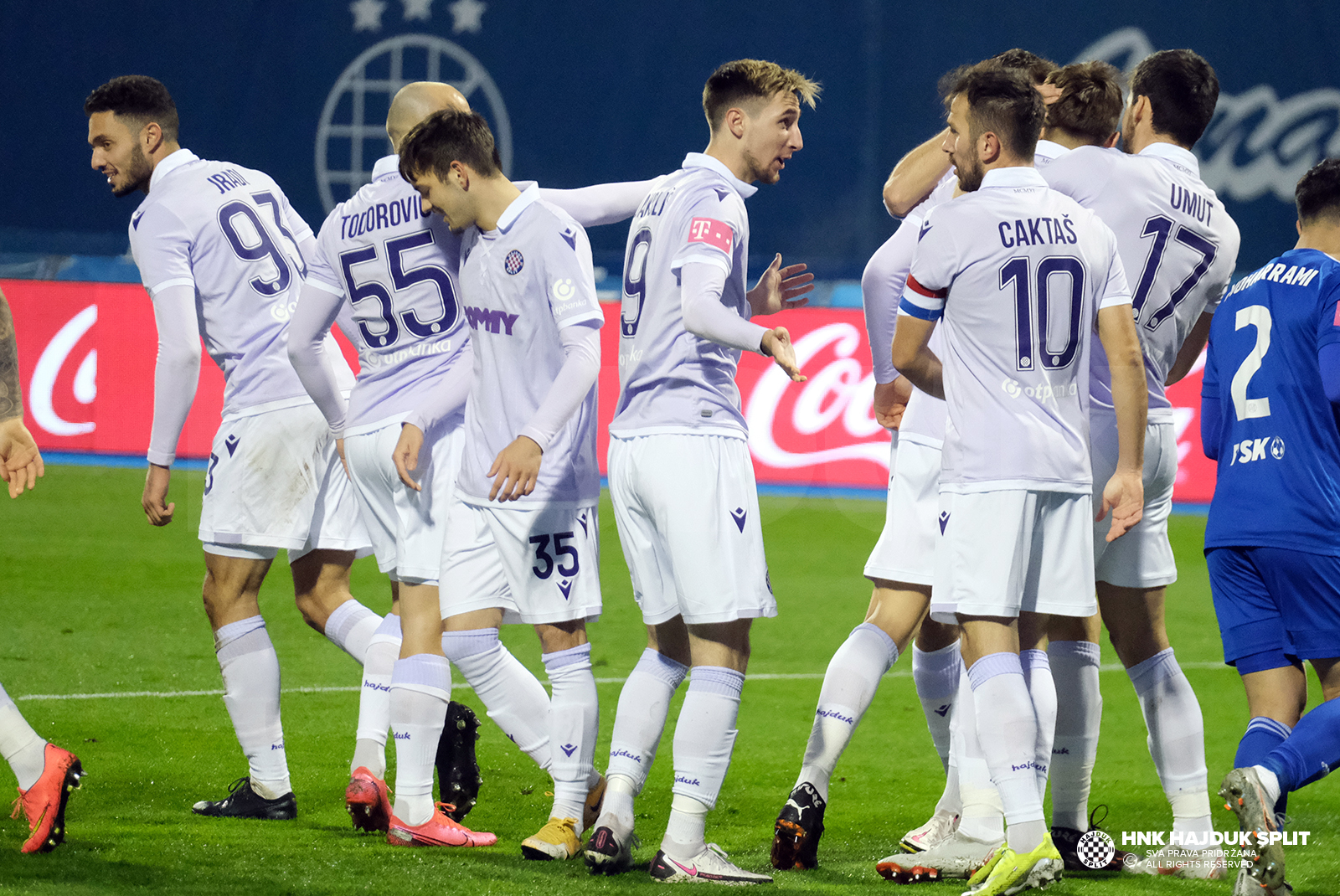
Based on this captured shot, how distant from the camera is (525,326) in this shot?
4.00 meters

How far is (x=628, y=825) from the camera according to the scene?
3816mm

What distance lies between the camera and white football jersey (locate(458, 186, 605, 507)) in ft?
13.0

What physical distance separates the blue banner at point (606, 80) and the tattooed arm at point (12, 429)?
38.5 ft

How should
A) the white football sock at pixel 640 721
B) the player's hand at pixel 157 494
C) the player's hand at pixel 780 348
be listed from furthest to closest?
the player's hand at pixel 157 494 < the white football sock at pixel 640 721 < the player's hand at pixel 780 348

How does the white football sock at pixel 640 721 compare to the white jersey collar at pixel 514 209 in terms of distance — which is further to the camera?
the white jersey collar at pixel 514 209

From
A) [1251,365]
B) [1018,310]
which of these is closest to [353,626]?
[1018,310]

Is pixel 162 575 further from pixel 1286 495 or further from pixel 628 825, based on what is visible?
pixel 1286 495

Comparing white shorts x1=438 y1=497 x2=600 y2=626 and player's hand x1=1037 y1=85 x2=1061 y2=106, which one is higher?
player's hand x1=1037 y1=85 x2=1061 y2=106

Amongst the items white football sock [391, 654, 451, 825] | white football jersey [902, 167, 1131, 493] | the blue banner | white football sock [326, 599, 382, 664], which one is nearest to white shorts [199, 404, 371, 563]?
white football sock [326, 599, 382, 664]

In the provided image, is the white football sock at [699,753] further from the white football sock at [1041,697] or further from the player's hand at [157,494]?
the player's hand at [157,494]

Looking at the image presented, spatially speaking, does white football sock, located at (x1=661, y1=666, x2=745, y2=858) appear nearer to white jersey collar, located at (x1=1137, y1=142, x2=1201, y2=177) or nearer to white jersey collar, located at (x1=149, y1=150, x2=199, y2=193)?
white jersey collar, located at (x1=1137, y1=142, x2=1201, y2=177)

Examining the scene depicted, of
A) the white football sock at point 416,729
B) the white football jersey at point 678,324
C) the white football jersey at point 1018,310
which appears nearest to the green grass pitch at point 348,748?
the white football sock at point 416,729

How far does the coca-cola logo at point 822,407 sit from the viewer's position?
39.2 ft

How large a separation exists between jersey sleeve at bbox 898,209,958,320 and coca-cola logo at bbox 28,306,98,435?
400 inches
